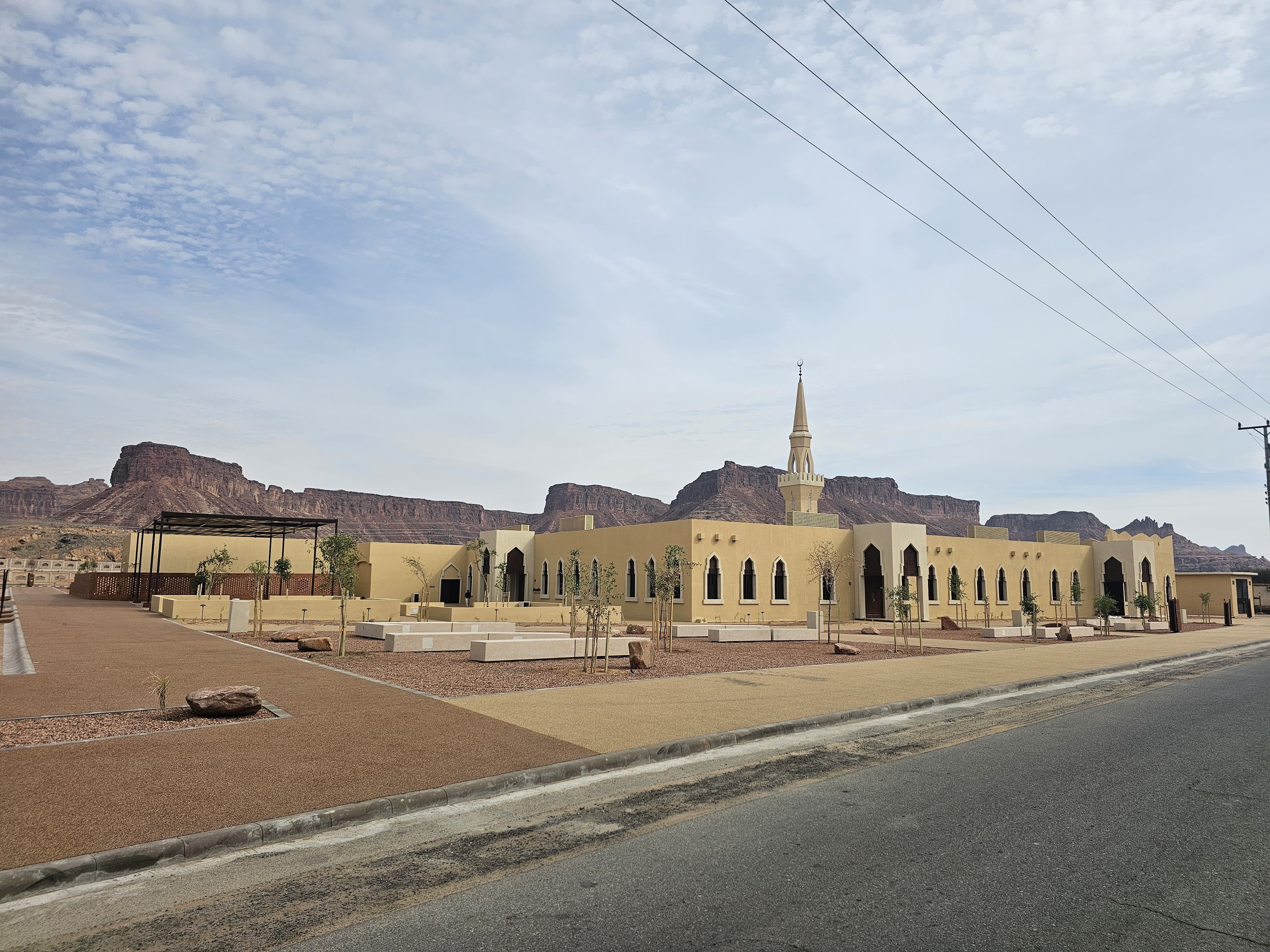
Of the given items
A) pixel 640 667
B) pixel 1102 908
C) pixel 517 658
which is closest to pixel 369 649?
pixel 517 658

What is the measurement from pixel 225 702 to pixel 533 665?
28.5 ft

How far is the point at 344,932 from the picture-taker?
440 cm

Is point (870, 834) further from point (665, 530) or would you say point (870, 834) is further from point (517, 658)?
point (665, 530)

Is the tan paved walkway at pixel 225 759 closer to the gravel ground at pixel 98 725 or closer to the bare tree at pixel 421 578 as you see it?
the gravel ground at pixel 98 725

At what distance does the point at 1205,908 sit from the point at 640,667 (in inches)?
539

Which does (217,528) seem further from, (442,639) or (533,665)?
(533,665)

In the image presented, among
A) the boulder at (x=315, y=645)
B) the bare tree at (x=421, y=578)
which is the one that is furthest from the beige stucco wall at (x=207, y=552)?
the boulder at (x=315, y=645)

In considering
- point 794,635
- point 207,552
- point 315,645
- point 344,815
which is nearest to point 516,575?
point 207,552

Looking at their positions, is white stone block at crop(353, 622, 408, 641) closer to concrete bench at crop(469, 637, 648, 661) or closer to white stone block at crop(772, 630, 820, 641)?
concrete bench at crop(469, 637, 648, 661)

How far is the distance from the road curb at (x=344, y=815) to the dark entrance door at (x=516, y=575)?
39.8 meters

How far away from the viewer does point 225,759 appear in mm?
8078

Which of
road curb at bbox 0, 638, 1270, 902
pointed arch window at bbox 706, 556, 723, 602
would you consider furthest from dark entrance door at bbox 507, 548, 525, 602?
road curb at bbox 0, 638, 1270, 902

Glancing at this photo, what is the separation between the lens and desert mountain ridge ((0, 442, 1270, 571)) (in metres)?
136

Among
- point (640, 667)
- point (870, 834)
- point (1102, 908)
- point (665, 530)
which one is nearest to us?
point (1102, 908)
